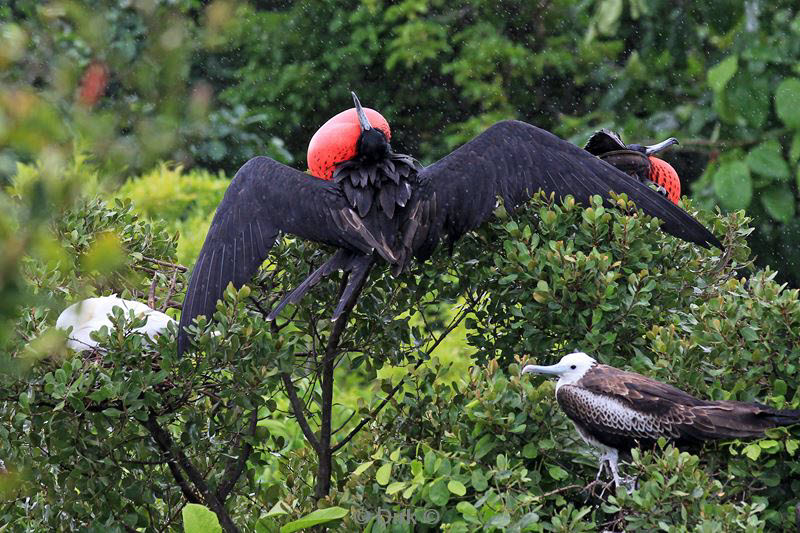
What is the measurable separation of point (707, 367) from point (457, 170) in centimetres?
84

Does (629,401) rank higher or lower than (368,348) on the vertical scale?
higher

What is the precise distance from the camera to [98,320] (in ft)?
9.06

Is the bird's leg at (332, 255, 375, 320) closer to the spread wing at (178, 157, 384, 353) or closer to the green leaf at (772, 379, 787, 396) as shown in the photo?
the spread wing at (178, 157, 384, 353)

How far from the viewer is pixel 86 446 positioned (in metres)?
2.67

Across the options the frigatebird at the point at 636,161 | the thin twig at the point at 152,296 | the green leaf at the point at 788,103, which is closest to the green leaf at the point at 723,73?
the green leaf at the point at 788,103

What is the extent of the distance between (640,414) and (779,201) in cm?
334

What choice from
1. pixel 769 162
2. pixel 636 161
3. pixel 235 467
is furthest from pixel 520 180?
pixel 769 162

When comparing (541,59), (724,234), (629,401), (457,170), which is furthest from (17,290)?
(541,59)

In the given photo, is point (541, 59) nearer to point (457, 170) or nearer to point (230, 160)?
point (230, 160)

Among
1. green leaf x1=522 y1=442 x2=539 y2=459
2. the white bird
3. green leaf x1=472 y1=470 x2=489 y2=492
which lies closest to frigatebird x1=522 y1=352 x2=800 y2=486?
green leaf x1=522 y1=442 x2=539 y2=459

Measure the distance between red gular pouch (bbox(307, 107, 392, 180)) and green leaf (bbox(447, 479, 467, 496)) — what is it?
3.53 ft

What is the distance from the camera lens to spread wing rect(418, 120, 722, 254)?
295 centimetres

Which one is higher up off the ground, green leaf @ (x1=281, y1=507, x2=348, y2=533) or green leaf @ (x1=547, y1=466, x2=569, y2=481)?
green leaf @ (x1=547, y1=466, x2=569, y2=481)

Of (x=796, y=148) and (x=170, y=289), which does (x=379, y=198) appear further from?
(x=796, y=148)
